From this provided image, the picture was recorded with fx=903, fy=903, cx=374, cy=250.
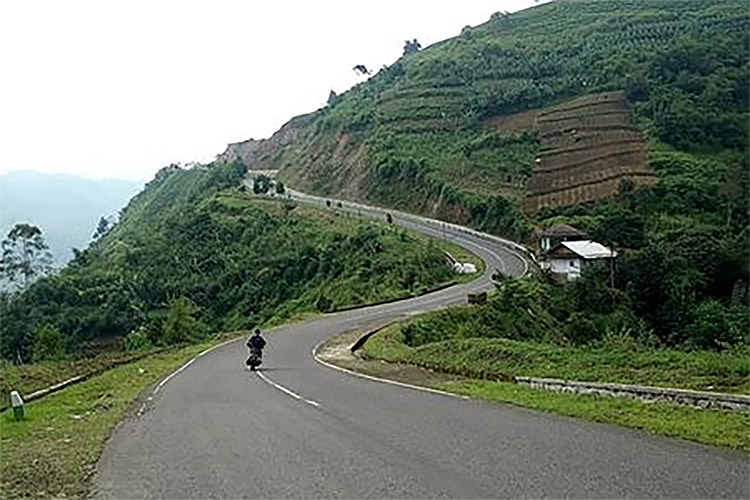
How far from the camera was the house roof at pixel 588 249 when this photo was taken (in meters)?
57.2

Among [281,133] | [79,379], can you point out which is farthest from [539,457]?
[281,133]

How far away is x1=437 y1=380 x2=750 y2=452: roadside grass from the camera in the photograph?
11367mm

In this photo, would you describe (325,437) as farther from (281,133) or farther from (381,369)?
(281,133)

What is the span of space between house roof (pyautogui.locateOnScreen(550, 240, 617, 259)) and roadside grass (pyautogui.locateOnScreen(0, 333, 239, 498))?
34132mm

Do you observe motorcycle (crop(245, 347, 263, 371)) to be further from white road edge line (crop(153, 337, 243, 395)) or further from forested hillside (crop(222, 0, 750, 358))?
forested hillside (crop(222, 0, 750, 358))

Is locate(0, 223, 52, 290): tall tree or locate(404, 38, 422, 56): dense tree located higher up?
locate(404, 38, 422, 56): dense tree

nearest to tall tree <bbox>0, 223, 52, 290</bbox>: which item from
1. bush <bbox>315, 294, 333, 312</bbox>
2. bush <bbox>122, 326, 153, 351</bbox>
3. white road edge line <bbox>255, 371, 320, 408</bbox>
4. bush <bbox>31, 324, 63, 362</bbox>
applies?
bush <bbox>122, 326, 153, 351</bbox>

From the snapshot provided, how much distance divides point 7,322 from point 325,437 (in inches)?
2300

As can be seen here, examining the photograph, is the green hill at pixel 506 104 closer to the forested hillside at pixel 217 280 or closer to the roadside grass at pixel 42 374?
the forested hillside at pixel 217 280

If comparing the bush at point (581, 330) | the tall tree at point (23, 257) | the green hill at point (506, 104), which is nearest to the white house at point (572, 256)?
the bush at point (581, 330)

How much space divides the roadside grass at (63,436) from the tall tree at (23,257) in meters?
61.1

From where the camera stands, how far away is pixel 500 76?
115188 mm

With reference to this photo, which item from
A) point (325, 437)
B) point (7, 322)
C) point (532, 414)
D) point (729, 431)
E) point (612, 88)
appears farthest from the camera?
point (612, 88)

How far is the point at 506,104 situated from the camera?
102000 millimetres
